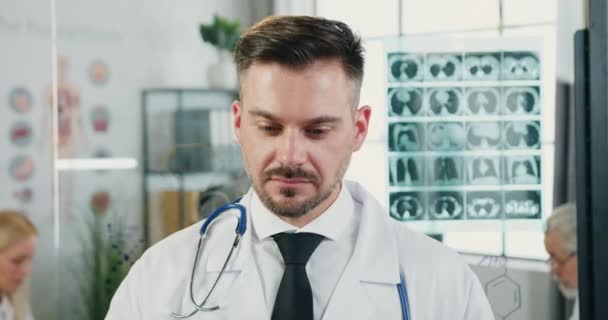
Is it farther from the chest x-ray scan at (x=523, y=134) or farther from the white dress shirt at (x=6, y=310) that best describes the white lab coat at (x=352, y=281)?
the white dress shirt at (x=6, y=310)

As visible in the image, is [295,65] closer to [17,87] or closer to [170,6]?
[170,6]

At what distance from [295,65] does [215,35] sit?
0.66 meters

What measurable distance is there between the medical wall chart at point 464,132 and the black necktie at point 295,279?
44 cm

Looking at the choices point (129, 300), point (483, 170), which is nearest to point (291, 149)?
point (129, 300)

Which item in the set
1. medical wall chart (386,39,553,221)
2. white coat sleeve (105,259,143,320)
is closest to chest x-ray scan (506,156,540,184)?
medical wall chart (386,39,553,221)

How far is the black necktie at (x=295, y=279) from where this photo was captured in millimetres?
993

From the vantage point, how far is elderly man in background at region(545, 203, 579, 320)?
1.47 m

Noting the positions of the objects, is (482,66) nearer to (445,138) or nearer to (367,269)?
(445,138)

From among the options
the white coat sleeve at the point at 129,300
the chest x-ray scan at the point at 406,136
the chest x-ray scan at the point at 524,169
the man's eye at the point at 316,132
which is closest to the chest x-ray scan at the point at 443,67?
the chest x-ray scan at the point at 406,136

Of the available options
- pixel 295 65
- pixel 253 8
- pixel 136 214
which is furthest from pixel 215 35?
pixel 295 65

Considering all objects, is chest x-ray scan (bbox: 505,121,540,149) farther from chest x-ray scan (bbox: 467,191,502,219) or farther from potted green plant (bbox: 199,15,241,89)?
potted green plant (bbox: 199,15,241,89)

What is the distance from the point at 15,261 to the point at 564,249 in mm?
1203

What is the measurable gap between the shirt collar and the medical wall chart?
380 mm

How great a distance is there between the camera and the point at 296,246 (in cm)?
103
